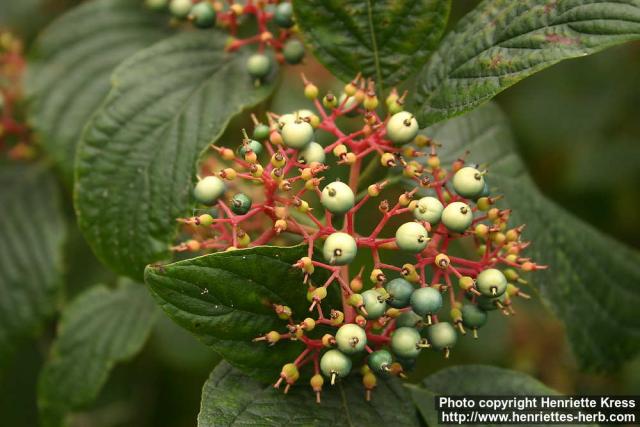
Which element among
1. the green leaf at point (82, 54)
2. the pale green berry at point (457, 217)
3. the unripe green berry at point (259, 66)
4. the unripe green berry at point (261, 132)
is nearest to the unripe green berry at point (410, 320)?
the pale green berry at point (457, 217)

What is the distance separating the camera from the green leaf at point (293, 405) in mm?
1645

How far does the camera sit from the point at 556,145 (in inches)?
168

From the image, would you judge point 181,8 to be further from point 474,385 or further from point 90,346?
point 474,385

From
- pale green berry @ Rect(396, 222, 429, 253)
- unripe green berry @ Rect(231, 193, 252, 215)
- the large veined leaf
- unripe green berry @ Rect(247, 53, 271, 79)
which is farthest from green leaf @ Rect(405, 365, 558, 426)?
unripe green berry @ Rect(247, 53, 271, 79)

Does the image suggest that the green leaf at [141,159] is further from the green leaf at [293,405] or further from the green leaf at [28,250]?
the green leaf at [28,250]

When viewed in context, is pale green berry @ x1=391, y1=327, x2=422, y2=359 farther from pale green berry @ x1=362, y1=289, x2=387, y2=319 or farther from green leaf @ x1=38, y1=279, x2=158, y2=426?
green leaf @ x1=38, y1=279, x2=158, y2=426

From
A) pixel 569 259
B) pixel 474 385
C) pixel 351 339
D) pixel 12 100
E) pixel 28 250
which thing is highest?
pixel 351 339

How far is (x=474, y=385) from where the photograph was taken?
207 centimetres

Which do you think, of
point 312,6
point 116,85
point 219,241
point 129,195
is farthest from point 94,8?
point 219,241

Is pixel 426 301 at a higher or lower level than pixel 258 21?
lower

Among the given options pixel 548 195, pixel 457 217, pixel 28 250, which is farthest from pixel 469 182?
pixel 548 195

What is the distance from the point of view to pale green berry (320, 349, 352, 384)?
5.23 ft

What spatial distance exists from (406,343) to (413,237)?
0.81 ft

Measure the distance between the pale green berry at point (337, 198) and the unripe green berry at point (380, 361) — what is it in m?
0.35
